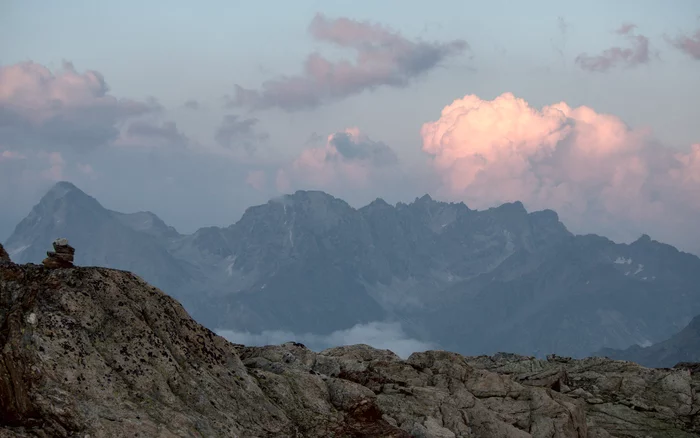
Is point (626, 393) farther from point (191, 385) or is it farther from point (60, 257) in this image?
point (60, 257)

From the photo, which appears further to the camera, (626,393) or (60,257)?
(626,393)

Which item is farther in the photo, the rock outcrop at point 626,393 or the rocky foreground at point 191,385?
the rock outcrop at point 626,393

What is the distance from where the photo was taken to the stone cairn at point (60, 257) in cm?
3619

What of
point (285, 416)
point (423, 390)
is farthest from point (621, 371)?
point (285, 416)

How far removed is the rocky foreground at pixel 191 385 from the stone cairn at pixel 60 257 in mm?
778

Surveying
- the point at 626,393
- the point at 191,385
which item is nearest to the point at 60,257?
the point at 191,385

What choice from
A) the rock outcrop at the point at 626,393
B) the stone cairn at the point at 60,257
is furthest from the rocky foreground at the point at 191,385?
the stone cairn at the point at 60,257

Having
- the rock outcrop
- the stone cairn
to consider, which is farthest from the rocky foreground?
the stone cairn

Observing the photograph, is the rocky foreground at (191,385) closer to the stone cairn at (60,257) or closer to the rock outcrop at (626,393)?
the rock outcrop at (626,393)

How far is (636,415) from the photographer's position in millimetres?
59312

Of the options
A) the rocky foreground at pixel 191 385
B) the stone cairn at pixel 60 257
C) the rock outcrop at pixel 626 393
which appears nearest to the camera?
the rocky foreground at pixel 191 385

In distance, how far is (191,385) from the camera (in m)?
34.2

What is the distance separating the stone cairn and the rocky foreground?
2.55 feet

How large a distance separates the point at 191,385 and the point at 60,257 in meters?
9.80
